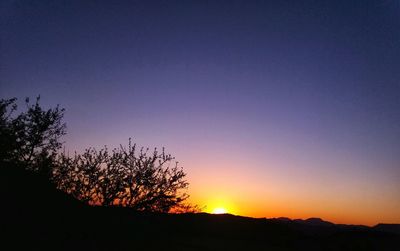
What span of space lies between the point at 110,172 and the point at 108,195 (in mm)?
2158

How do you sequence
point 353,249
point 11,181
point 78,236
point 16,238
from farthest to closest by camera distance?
point 353,249
point 11,181
point 78,236
point 16,238

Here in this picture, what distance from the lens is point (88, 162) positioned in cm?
3212

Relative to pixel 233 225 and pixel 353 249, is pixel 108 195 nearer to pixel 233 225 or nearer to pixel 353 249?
pixel 233 225

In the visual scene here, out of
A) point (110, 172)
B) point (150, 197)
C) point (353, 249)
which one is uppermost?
point (110, 172)

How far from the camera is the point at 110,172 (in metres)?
31.5

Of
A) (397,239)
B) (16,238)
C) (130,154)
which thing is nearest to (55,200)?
(16,238)

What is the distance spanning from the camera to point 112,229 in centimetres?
A: 1695

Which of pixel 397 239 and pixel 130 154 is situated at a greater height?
pixel 130 154

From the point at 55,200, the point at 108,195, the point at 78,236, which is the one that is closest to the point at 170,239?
the point at 78,236

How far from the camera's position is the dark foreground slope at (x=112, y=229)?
13.6 meters

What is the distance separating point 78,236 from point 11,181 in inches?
194

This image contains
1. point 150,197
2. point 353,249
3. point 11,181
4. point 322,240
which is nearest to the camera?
point 11,181

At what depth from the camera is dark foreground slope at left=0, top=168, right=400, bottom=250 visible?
13617 millimetres

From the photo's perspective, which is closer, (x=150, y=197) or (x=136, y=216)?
(x=136, y=216)
